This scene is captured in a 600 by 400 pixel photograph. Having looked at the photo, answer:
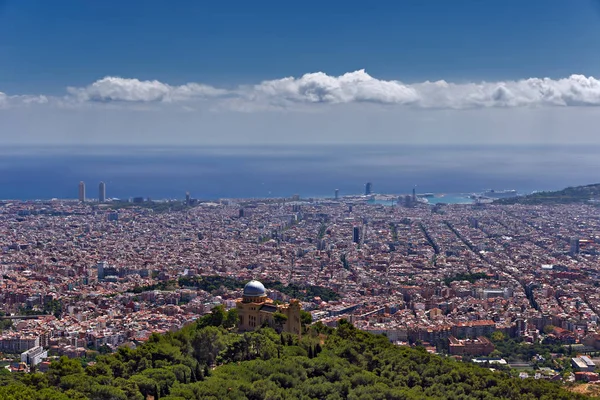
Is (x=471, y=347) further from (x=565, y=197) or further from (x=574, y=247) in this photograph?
(x=565, y=197)

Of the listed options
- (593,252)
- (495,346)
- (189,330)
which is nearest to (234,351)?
(189,330)

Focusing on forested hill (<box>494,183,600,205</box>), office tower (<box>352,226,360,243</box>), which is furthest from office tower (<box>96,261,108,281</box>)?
forested hill (<box>494,183,600,205</box>)

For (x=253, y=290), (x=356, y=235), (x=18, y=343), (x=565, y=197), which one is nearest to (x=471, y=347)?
(x=253, y=290)

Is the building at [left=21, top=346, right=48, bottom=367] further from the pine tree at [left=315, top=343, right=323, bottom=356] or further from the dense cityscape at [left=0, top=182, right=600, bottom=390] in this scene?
the pine tree at [left=315, top=343, right=323, bottom=356]

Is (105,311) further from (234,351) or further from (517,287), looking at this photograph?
(517,287)

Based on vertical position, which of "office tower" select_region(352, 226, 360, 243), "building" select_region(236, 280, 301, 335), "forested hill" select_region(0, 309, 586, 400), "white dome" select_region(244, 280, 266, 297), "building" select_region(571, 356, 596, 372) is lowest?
"building" select_region(571, 356, 596, 372)

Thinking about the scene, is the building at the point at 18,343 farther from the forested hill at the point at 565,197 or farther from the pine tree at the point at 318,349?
the forested hill at the point at 565,197

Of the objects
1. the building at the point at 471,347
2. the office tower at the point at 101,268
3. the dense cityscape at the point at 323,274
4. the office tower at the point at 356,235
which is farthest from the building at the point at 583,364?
the office tower at the point at 356,235
